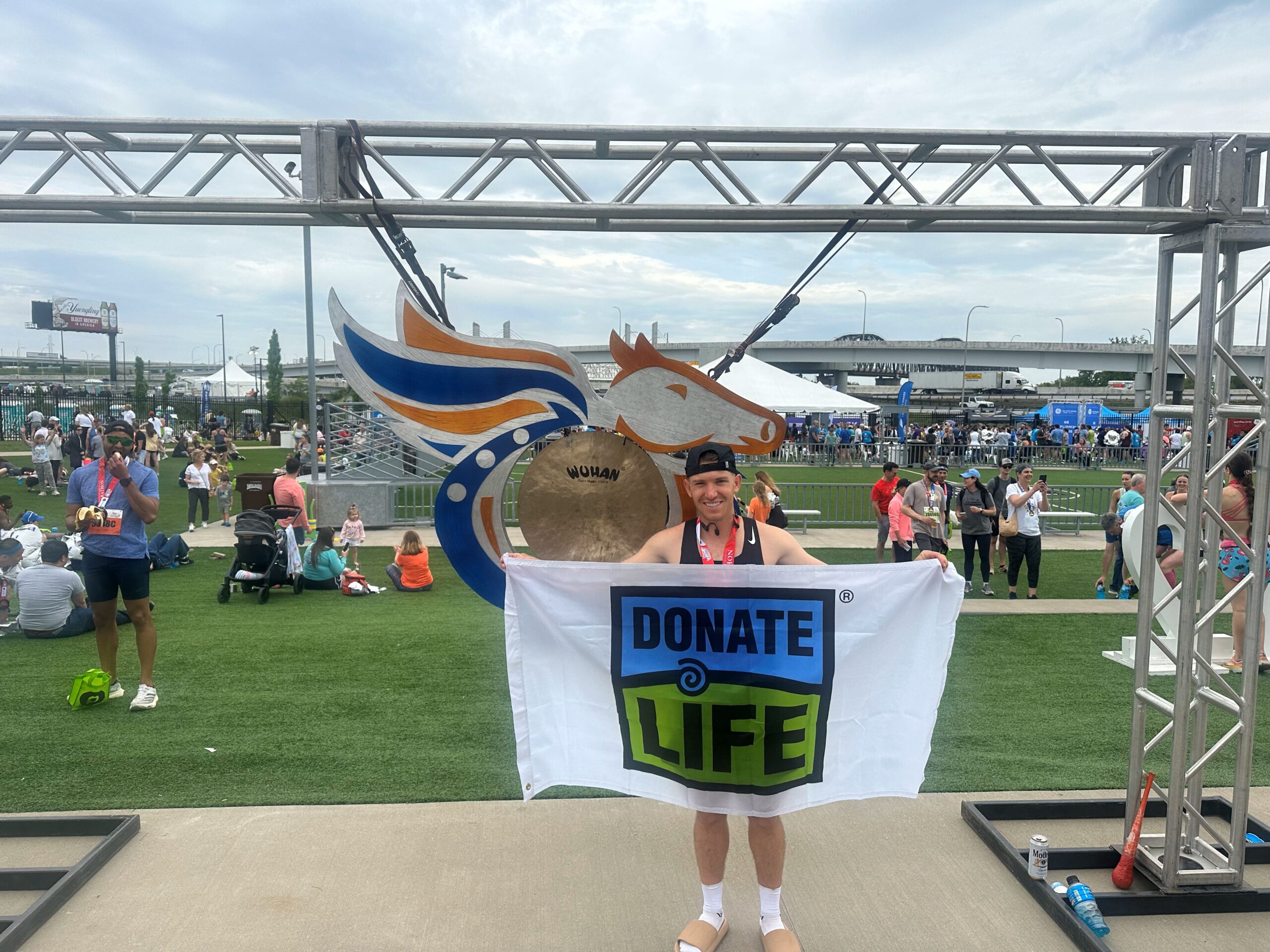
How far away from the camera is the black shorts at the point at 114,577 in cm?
613

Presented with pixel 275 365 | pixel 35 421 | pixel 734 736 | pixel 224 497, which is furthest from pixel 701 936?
pixel 275 365

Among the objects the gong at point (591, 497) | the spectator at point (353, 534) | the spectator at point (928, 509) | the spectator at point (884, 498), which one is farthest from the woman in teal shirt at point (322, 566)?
the gong at point (591, 497)

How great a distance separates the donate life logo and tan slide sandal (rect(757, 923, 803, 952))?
0.63 meters

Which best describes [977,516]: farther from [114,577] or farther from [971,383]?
[971,383]

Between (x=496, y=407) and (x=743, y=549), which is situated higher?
(x=496, y=407)

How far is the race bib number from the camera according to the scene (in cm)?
604

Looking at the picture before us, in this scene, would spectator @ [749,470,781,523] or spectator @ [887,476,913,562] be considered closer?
spectator @ [749,470,781,523]

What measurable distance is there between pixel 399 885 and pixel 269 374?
6259 centimetres

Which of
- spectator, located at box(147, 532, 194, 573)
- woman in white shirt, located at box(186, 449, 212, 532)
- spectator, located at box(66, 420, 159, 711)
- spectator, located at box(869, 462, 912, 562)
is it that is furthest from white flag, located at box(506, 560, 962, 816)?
woman in white shirt, located at box(186, 449, 212, 532)

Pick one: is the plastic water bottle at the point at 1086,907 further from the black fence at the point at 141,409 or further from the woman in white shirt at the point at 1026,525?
the black fence at the point at 141,409

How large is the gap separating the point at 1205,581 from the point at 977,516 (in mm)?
7129

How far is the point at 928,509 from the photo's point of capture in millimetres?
10484

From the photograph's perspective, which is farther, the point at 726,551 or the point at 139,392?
the point at 139,392

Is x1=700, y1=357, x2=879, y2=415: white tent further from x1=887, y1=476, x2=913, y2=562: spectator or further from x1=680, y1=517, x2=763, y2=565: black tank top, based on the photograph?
x1=680, y1=517, x2=763, y2=565: black tank top
